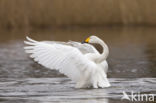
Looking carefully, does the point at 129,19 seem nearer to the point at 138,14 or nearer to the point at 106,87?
the point at 138,14

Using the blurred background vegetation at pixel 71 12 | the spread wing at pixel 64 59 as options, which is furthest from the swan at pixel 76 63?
the blurred background vegetation at pixel 71 12

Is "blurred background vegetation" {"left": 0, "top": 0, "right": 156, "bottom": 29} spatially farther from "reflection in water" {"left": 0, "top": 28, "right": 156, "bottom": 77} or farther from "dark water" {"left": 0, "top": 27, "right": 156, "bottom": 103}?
"dark water" {"left": 0, "top": 27, "right": 156, "bottom": 103}

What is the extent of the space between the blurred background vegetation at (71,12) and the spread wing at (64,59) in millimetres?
13737

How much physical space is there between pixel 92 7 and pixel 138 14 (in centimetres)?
208

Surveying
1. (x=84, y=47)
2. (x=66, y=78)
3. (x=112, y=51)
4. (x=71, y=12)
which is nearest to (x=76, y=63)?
(x=84, y=47)

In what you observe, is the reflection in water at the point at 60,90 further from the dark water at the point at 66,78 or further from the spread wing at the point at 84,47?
the spread wing at the point at 84,47

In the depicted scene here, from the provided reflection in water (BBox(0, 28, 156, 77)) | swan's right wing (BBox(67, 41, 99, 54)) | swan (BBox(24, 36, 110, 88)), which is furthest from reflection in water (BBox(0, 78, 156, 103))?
reflection in water (BBox(0, 28, 156, 77))

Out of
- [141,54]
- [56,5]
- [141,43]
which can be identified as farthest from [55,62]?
[56,5]

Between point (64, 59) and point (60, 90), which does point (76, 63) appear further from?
point (60, 90)

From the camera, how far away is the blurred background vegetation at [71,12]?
79.7 ft

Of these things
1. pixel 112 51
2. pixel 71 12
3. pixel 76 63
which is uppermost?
pixel 71 12

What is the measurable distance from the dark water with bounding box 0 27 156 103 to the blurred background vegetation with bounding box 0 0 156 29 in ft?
6.20

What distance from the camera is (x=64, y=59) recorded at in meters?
10.2

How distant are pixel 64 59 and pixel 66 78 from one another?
1.66 meters
